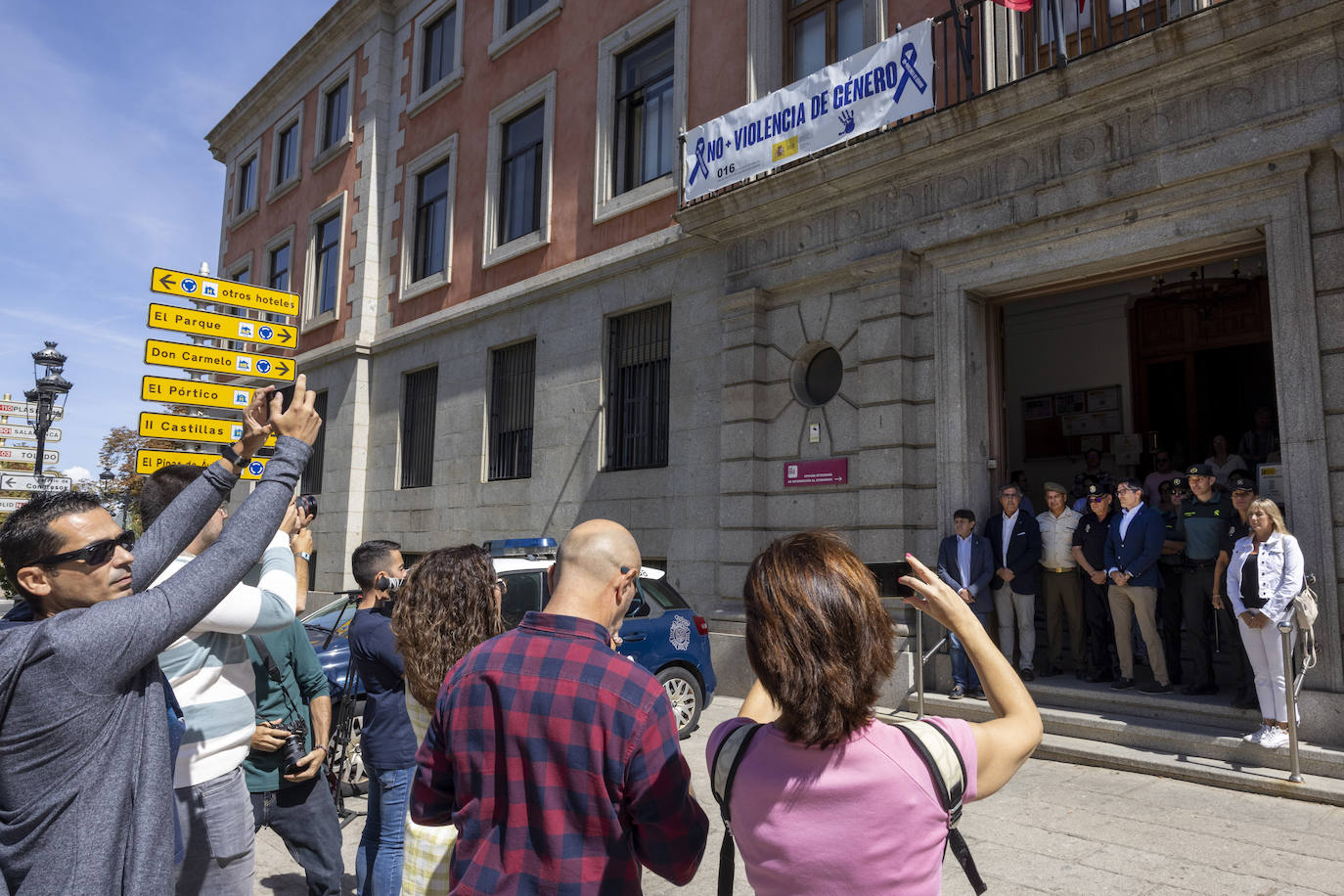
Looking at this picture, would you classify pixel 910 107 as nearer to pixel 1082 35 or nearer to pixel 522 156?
pixel 1082 35

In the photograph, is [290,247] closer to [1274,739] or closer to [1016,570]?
[1016,570]

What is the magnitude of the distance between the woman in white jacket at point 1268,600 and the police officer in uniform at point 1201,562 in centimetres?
87

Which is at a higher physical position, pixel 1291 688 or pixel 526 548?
pixel 526 548

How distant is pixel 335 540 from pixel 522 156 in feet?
29.4

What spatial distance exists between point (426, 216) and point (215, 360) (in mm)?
7765

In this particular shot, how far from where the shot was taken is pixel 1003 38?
A: 9258mm

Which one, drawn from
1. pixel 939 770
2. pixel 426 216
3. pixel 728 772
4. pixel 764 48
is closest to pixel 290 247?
pixel 426 216

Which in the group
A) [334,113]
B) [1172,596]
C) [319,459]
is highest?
[334,113]

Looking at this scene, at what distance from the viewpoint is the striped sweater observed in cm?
298

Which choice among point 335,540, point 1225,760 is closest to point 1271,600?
point 1225,760

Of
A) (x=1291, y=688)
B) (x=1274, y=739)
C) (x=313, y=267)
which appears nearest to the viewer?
(x=1291, y=688)

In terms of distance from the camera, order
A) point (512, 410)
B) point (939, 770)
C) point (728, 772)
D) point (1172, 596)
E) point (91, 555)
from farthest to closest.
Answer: point (512, 410) → point (1172, 596) → point (91, 555) → point (728, 772) → point (939, 770)

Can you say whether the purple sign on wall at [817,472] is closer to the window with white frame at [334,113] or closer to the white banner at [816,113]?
the white banner at [816,113]

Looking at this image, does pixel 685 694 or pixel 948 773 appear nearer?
pixel 948 773
